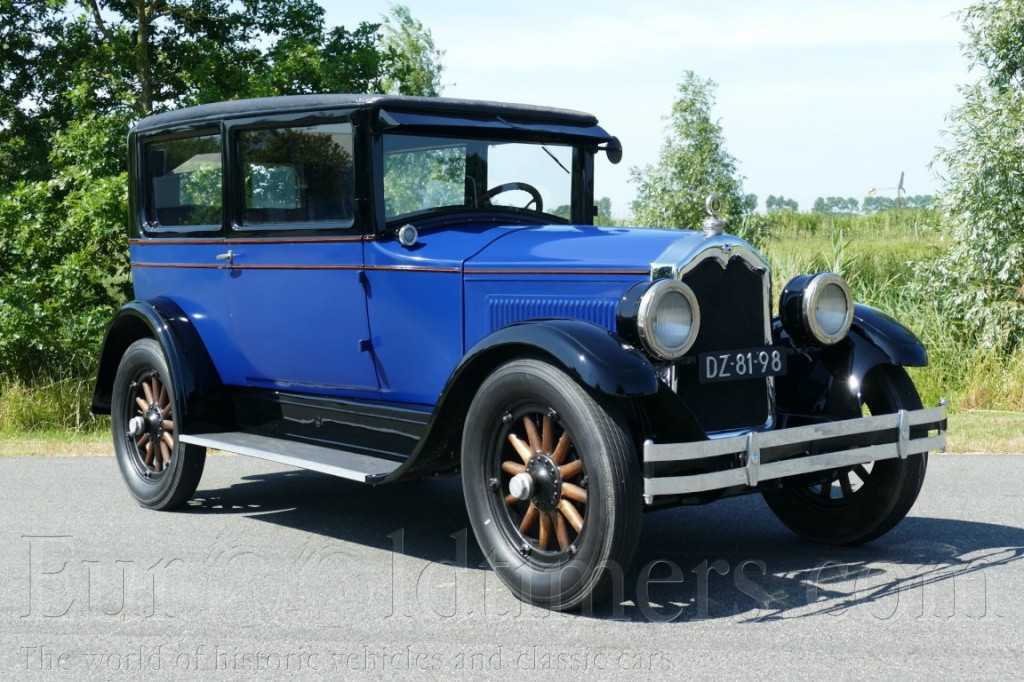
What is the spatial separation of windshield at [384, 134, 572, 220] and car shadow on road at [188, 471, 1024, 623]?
1588 mm

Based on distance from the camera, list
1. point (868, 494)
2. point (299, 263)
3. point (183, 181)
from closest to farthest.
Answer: point (868, 494)
point (299, 263)
point (183, 181)

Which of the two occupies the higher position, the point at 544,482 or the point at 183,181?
the point at 183,181

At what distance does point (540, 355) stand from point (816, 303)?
1.33 meters

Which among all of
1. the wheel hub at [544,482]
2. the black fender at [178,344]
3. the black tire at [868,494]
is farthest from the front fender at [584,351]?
the black fender at [178,344]

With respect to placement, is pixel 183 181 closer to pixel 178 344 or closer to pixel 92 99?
pixel 178 344

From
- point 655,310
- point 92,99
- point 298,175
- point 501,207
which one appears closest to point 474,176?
point 501,207

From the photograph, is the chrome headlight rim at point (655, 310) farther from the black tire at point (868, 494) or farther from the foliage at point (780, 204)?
the foliage at point (780, 204)

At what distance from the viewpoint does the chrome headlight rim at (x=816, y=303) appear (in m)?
4.86

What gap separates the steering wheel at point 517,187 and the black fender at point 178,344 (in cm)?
175

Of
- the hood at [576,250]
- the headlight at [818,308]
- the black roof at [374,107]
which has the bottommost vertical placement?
the headlight at [818,308]

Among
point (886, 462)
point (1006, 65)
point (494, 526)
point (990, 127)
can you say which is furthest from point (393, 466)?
point (1006, 65)

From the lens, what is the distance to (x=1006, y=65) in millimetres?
14398

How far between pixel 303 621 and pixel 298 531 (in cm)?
153

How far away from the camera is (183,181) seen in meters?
6.45
